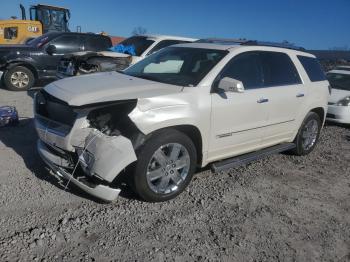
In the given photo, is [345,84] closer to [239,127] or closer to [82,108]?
[239,127]

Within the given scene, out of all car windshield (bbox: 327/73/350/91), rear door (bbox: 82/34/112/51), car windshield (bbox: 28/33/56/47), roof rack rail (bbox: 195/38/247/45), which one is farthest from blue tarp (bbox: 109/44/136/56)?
car windshield (bbox: 327/73/350/91)

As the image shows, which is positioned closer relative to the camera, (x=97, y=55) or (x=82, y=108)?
(x=82, y=108)

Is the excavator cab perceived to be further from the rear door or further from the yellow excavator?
the rear door

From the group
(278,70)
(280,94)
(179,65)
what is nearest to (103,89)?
(179,65)

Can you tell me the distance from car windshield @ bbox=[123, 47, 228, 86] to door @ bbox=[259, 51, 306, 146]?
2.78 feet

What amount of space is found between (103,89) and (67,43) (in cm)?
824

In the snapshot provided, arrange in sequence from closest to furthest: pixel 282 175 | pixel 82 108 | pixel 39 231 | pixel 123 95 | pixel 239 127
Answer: pixel 39 231, pixel 82 108, pixel 123 95, pixel 239 127, pixel 282 175

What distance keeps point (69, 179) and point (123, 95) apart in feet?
3.36

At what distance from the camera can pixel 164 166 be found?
164 inches

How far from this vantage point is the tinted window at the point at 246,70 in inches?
189

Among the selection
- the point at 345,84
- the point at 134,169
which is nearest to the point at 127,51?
the point at 345,84

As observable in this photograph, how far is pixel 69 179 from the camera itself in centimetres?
390

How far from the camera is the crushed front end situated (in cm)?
372

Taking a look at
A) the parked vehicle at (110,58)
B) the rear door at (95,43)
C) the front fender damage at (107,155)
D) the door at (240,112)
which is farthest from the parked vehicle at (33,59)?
the front fender damage at (107,155)
